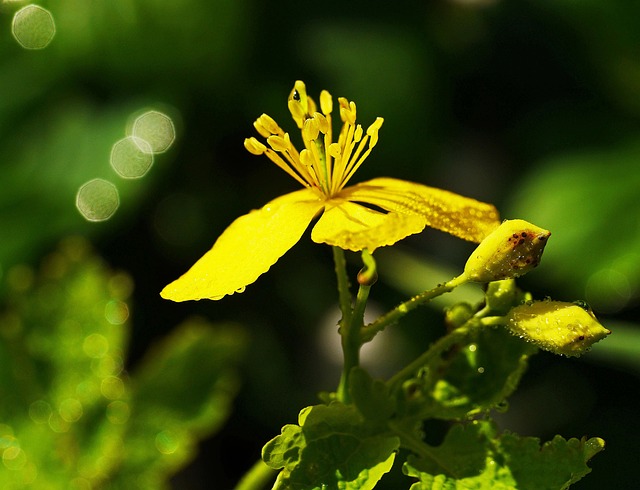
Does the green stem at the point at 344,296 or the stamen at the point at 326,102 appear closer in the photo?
the green stem at the point at 344,296

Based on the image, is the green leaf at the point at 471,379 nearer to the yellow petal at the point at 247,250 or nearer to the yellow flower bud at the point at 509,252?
the yellow flower bud at the point at 509,252

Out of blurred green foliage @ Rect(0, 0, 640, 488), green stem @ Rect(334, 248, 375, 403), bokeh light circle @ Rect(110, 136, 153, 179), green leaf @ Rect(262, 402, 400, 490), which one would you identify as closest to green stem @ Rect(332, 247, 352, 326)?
green stem @ Rect(334, 248, 375, 403)

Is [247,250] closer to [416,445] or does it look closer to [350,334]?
[350,334]

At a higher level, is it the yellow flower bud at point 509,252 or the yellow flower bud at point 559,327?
the yellow flower bud at point 509,252

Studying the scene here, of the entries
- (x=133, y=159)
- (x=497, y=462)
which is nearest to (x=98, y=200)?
(x=133, y=159)

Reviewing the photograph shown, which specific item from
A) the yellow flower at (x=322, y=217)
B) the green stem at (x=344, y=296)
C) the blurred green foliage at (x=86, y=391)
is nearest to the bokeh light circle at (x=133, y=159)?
the blurred green foliage at (x=86, y=391)

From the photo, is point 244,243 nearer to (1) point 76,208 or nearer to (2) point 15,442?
(2) point 15,442
